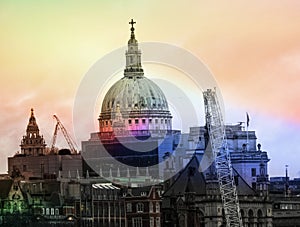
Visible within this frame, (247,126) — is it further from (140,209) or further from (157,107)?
(140,209)

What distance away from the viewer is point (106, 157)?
456 feet

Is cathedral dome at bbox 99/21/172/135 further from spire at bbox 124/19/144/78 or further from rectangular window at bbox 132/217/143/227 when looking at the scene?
rectangular window at bbox 132/217/143/227

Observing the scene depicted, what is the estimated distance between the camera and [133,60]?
149250mm

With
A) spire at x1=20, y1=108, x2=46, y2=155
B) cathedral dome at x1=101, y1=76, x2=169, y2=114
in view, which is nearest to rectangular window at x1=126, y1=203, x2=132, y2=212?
spire at x1=20, y1=108, x2=46, y2=155

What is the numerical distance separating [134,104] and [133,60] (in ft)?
12.2

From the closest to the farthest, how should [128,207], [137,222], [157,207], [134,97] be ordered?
[137,222] → [128,207] → [157,207] → [134,97]

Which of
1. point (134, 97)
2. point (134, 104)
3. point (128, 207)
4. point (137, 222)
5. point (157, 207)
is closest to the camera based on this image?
point (137, 222)

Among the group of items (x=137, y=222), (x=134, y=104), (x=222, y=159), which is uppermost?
(x=134, y=104)

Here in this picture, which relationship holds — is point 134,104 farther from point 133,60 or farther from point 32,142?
point 32,142

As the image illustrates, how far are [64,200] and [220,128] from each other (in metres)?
16.3

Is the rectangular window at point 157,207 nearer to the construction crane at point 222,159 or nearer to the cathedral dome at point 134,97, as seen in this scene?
the construction crane at point 222,159

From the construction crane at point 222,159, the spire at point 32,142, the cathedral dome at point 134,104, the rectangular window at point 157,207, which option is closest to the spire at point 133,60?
the cathedral dome at point 134,104

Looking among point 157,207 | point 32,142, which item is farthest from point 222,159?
point 32,142

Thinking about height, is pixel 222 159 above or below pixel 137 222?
above
